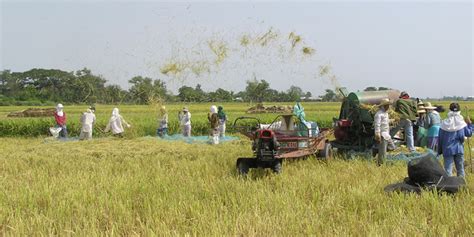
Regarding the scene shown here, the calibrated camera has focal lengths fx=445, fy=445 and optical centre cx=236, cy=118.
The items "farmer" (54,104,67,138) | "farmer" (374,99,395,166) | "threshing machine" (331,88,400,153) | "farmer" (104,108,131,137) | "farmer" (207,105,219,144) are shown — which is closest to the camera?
"farmer" (374,99,395,166)

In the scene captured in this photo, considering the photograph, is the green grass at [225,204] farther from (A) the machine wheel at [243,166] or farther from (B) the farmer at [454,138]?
(B) the farmer at [454,138]

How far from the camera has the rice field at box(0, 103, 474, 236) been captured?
13.0 ft

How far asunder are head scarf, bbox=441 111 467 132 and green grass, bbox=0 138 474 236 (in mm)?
931

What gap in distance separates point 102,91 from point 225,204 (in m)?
14.5

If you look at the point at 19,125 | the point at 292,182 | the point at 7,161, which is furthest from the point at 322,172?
the point at 19,125

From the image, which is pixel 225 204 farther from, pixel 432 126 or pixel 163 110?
pixel 163 110

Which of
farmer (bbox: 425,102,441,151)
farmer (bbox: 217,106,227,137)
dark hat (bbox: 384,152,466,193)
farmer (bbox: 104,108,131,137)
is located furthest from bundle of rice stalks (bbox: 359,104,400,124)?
farmer (bbox: 104,108,131,137)

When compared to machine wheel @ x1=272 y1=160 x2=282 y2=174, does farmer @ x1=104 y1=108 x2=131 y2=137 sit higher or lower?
higher

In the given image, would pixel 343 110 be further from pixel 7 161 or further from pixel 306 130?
pixel 7 161

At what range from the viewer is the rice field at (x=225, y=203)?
156 inches

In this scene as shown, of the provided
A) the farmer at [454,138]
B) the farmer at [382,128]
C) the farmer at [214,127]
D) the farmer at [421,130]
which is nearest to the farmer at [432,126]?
the farmer at [421,130]

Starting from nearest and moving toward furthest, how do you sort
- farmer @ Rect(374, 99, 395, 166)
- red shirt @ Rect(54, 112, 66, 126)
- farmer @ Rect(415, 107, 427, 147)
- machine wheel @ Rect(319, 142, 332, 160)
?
1. farmer @ Rect(374, 99, 395, 166)
2. machine wheel @ Rect(319, 142, 332, 160)
3. farmer @ Rect(415, 107, 427, 147)
4. red shirt @ Rect(54, 112, 66, 126)

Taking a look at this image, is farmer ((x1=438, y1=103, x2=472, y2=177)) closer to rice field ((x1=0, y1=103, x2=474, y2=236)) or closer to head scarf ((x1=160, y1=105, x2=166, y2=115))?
rice field ((x1=0, y1=103, x2=474, y2=236))

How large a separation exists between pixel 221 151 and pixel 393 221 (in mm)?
6669
